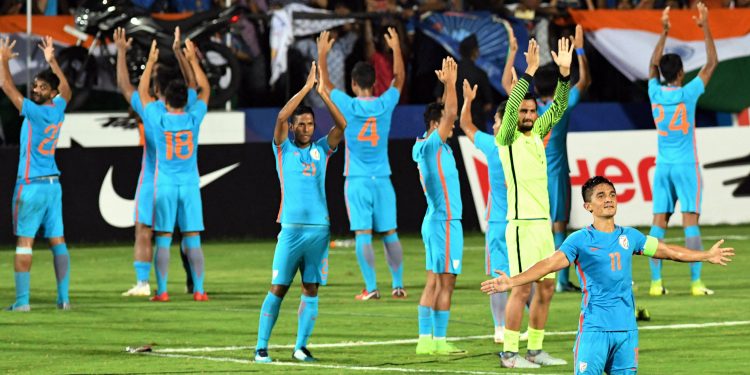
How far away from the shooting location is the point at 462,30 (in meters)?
25.4

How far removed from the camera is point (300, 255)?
12695 millimetres

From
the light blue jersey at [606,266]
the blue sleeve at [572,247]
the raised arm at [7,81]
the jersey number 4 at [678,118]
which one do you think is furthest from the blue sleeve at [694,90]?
the blue sleeve at [572,247]

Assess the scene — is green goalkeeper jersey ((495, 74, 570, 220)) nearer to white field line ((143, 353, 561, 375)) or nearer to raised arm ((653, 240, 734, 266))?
white field line ((143, 353, 561, 375))

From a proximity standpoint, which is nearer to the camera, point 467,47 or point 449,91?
point 449,91

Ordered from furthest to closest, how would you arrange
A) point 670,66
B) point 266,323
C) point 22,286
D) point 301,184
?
1. point 670,66
2. point 22,286
3. point 301,184
4. point 266,323

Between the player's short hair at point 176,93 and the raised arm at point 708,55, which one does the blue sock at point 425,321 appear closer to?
the player's short hair at point 176,93

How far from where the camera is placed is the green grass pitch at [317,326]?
12.4m

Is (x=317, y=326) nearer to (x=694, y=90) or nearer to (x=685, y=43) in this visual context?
(x=694, y=90)

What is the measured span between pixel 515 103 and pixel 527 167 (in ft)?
2.29

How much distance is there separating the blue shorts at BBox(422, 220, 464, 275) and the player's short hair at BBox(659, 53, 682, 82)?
15.2 ft

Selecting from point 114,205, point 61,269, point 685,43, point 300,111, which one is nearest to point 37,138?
point 61,269

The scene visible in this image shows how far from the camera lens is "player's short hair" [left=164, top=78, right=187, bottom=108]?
1722 centimetres

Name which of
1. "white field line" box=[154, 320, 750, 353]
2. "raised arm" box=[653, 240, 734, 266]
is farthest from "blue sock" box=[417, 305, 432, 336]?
"raised arm" box=[653, 240, 734, 266]

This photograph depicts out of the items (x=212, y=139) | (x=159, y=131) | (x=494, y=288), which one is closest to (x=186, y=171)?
(x=159, y=131)
